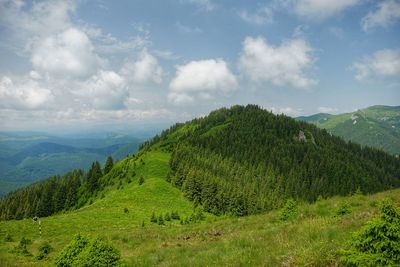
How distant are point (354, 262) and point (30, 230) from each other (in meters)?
54.3

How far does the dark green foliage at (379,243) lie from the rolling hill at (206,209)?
89 centimetres

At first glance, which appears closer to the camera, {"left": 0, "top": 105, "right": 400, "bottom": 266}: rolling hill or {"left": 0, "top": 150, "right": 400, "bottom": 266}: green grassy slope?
{"left": 0, "top": 150, "right": 400, "bottom": 266}: green grassy slope

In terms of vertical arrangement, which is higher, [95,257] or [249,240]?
[95,257]

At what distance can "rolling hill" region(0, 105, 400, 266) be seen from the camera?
1235 cm

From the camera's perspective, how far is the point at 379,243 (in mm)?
7922

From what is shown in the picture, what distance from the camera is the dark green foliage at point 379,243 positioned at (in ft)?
25.4

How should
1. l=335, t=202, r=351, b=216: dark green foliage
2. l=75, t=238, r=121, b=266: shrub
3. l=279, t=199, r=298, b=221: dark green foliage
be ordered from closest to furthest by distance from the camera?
l=75, t=238, r=121, b=266: shrub, l=335, t=202, r=351, b=216: dark green foliage, l=279, t=199, r=298, b=221: dark green foliage

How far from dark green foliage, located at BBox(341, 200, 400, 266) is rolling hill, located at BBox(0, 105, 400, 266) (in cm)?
89

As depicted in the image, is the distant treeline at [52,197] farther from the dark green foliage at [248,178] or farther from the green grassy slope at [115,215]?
the dark green foliage at [248,178]

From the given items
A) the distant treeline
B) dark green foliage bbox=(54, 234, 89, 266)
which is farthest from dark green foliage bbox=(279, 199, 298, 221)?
the distant treeline

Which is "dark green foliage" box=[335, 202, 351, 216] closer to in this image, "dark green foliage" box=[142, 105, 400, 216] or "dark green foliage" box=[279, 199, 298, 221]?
"dark green foliage" box=[279, 199, 298, 221]

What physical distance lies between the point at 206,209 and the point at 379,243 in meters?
90.6

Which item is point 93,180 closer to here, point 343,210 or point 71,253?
point 343,210

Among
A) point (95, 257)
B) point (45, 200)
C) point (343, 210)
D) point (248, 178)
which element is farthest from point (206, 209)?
point (95, 257)
